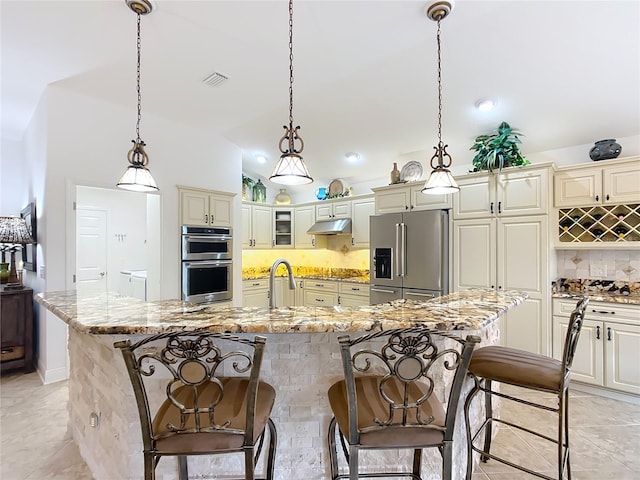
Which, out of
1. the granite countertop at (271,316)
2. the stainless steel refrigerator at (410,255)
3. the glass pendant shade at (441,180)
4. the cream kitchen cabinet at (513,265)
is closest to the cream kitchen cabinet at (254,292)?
the stainless steel refrigerator at (410,255)

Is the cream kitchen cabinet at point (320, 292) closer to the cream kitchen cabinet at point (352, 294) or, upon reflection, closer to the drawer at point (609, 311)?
the cream kitchen cabinet at point (352, 294)

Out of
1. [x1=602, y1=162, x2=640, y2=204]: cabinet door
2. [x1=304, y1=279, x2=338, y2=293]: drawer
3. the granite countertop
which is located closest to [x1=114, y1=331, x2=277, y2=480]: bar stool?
the granite countertop

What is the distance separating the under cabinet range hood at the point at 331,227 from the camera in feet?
17.5

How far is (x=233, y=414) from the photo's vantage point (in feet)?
4.23

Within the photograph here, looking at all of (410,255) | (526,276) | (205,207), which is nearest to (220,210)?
(205,207)

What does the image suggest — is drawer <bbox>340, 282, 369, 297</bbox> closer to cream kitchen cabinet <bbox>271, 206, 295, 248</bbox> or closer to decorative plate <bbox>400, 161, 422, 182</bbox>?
cream kitchen cabinet <bbox>271, 206, 295, 248</bbox>

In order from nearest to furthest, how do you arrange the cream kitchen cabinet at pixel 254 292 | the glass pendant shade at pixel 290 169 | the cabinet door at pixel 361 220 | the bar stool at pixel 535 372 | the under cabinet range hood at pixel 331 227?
the bar stool at pixel 535 372, the glass pendant shade at pixel 290 169, the cabinet door at pixel 361 220, the under cabinet range hood at pixel 331 227, the cream kitchen cabinet at pixel 254 292

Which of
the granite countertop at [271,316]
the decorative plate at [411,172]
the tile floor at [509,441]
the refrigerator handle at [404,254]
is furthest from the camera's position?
the decorative plate at [411,172]

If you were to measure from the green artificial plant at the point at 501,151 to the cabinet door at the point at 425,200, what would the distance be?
518 millimetres

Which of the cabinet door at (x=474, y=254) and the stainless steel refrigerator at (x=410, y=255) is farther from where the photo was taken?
the stainless steel refrigerator at (x=410, y=255)

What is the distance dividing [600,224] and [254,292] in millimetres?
4875

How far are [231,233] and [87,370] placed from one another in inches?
117

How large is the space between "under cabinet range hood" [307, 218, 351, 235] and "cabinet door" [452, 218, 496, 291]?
6.14 ft

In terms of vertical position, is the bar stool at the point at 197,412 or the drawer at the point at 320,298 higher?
the bar stool at the point at 197,412
